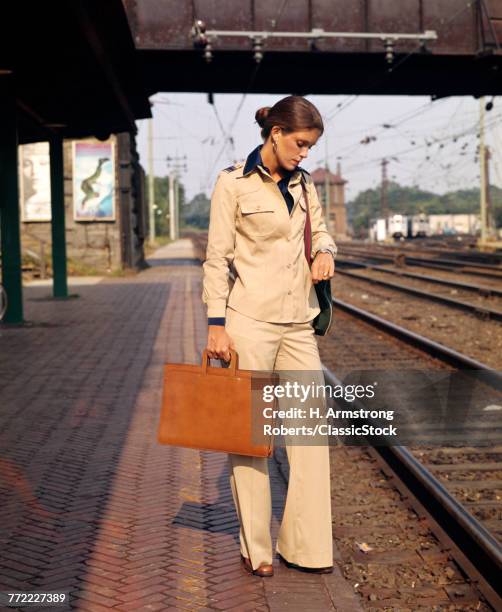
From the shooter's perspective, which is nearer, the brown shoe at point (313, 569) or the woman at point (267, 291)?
the woman at point (267, 291)

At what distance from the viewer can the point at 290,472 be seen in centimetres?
378

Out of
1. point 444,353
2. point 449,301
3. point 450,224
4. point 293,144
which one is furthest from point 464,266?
point 450,224

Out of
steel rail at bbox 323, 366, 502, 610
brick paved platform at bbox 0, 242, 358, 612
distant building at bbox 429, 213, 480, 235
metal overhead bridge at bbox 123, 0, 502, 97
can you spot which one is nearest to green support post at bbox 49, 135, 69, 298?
metal overhead bridge at bbox 123, 0, 502, 97

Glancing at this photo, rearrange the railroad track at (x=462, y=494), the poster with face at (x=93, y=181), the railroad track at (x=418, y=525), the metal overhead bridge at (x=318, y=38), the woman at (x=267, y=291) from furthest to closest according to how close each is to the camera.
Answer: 1. the poster with face at (x=93, y=181)
2. the metal overhead bridge at (x=318, y=38)
3. the railroad track at (x=462, y=494)
4. the railroad track at (x=418, y=525)
5. the woman at (x=267, y=291)

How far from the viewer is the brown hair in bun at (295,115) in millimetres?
3557

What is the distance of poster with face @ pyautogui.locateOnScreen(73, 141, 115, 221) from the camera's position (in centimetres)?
2752

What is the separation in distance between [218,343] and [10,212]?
11.1 meters

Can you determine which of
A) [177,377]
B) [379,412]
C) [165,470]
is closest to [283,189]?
[177,377]

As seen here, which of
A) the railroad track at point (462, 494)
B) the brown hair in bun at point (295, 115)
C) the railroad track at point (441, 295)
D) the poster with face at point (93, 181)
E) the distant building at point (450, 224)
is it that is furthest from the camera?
the distant building at point (450, 224)

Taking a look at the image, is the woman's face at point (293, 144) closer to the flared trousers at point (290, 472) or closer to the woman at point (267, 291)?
the woman at point (267, 291)

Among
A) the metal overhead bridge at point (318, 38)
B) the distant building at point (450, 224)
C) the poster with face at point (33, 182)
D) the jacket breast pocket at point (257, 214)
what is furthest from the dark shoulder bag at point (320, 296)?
the distant building at point (450, 224)

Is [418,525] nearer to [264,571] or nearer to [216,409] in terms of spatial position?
[264,571]

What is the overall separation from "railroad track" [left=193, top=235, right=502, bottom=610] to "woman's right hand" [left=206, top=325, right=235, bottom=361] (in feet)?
3.98

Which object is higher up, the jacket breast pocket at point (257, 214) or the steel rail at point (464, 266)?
the jacket breast pocket at point (257, 214)
